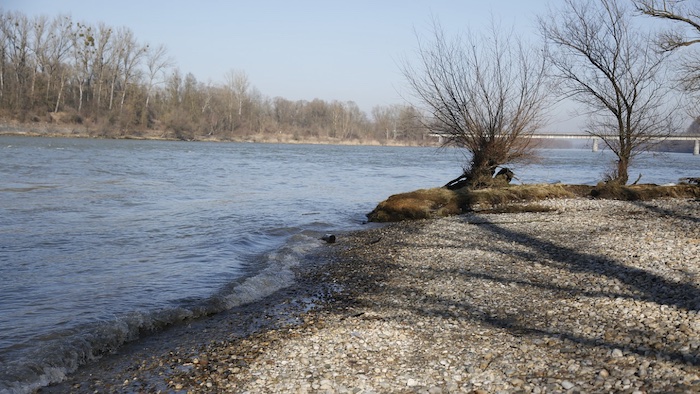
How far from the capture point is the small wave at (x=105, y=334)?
6.07m

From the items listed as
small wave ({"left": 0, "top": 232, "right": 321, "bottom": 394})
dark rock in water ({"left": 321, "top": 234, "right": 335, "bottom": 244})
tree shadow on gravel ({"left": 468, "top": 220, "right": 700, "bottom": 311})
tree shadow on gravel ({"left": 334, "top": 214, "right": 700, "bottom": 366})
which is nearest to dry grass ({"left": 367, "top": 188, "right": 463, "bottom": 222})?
dark rock in water ({"left": 321, "top": 234, "right": 335, "bottom": 244})

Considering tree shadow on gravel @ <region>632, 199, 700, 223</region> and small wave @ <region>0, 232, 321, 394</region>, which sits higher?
tree shadow on gravel @ <region>632, 199, 700, 223</region>

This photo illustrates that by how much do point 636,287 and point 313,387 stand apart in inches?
186

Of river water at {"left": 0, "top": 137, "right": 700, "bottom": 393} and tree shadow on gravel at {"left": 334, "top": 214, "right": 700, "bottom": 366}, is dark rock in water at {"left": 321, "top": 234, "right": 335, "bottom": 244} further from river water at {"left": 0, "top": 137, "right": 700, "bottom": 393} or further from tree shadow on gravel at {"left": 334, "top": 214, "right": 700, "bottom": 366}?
tree shadow on gravel at {"left": 334, "top": 214, "right": 700, "bottom": 366}

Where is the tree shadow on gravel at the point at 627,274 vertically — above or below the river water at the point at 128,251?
above

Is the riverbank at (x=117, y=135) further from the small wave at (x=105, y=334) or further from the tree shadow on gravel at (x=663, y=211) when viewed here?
the small wave at (x=105, y=334)

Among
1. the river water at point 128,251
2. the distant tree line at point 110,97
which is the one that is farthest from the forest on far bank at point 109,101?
the river water at point 128,251

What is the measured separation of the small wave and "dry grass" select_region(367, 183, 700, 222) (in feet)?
22.2

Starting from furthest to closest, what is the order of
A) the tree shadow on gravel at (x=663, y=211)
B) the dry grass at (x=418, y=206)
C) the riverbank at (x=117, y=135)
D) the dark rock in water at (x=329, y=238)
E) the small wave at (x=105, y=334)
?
1. the riverbank at (x=117, y=135)
2. the dry grass at (x=418, y=206)
3. the dark rock in water at (x=329, y=238)
4. the tree shadow on gravel at (x=663, y=211)
5. the small wave at (x=105, y=334)

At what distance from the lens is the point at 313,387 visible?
17.2 feet

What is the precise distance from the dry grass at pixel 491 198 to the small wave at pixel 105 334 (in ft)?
22.2

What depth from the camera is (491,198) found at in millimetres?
18109

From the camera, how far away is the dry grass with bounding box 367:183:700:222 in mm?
17062

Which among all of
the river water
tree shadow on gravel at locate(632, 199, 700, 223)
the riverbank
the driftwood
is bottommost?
the river water
